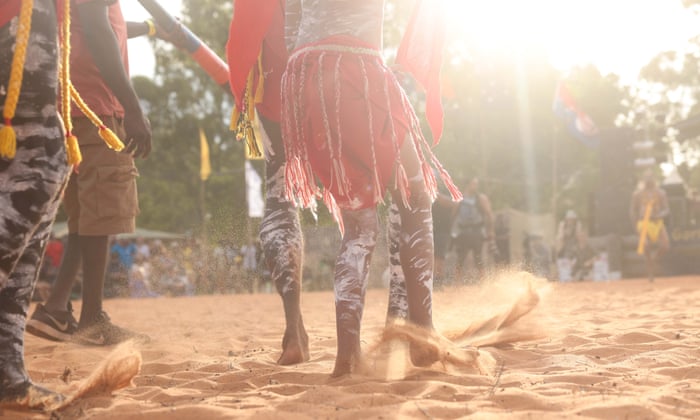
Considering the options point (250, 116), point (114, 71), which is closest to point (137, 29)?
point (250, 116)

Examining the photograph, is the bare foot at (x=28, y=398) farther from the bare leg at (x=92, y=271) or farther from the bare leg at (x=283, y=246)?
the bare leg at (x=92, y=271)

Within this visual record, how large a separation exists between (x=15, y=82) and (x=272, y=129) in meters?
1.51

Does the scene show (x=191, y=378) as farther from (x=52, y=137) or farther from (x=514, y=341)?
(x=514, y=341)

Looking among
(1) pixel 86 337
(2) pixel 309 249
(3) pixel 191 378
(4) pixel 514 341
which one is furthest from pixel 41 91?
(2) pixel 309 249

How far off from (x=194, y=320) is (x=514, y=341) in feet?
13.0

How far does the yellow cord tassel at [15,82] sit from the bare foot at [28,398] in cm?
68

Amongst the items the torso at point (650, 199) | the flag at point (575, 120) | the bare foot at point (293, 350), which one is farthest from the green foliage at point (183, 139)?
the bare foot at point (293, 350)

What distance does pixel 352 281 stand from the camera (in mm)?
2748

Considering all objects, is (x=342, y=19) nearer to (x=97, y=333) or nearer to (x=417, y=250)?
(x=417, y=250)

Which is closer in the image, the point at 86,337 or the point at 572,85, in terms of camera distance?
the point at 86,337

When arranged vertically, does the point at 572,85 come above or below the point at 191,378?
above

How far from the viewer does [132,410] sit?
2271 mm

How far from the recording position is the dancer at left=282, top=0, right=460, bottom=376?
2.77m

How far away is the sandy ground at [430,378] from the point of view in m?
2.20
